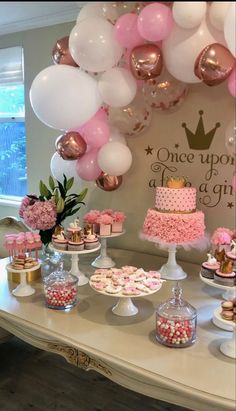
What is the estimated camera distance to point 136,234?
2.17 metres

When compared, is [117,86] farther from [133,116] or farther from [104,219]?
[104,219]

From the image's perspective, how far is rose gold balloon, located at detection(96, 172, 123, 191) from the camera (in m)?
2.00

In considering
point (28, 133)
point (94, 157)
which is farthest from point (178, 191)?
point (28, 133)

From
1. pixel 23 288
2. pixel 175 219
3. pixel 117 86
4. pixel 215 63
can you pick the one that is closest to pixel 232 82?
pixel 215 63

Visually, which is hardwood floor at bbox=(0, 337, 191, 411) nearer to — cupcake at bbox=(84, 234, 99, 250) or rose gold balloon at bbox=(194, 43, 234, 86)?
cupcake at bbox=(84, 234, 99, 250)

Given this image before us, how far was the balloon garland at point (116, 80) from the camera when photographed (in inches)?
56.9

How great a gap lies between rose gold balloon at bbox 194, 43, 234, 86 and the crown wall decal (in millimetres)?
355

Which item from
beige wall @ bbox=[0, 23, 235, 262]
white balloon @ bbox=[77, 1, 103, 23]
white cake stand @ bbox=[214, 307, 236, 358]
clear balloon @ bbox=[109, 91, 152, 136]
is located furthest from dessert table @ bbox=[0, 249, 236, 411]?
white balloon @ bbox=[77, 1, 103, 23]

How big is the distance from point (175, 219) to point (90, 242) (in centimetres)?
38

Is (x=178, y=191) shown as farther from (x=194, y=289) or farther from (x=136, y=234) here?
(x=136, y=234)

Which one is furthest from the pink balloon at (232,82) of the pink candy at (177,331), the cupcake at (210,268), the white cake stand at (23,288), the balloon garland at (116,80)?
the white cake stand at (23,288)

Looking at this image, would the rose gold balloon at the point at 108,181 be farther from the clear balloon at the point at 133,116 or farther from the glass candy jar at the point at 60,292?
the glass candy jar at the point at 60,292

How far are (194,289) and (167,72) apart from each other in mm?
970

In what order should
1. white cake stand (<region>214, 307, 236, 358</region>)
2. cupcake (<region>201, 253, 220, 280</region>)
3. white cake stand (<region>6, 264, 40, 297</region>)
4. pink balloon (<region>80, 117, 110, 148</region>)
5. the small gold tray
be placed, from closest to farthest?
white cake stand (<region>214, 307, 236, 358</region>), cupcake (<region>201, 253, 220, 280</region>), white cake stand (<region>6, 264, 40, 297</region>), the small gold tray, pink balloon (<region>80, 117, 110, 148</region>)
